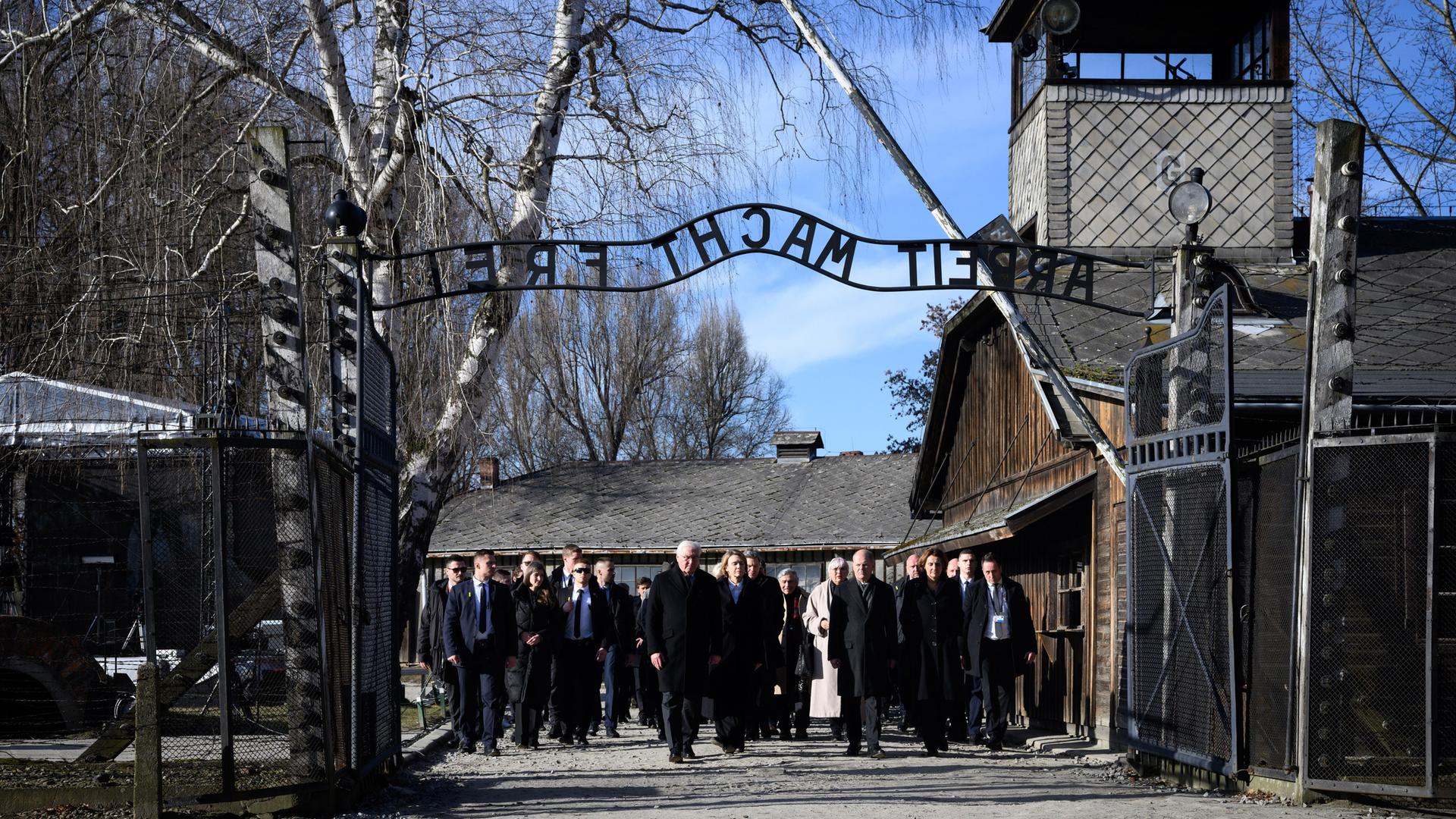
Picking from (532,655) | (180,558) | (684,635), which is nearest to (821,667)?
(684,635)

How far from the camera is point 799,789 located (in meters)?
11.5

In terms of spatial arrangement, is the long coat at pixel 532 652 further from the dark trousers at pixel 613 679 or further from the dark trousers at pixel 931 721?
the dark trousers at pixel 931 721

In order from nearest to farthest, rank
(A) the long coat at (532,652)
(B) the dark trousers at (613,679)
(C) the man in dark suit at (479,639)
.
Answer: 1. (C) the man in dark suit at (479,639)
2. (A) the long coat at (532,652)
3. (B) the dark trousers at (613,679)

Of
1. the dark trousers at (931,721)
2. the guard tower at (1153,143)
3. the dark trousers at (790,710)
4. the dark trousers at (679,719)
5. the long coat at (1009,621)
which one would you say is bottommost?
the dark trousers at (790,710)

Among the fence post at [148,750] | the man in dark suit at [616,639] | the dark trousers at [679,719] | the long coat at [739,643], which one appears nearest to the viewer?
the fence post at [148,750]

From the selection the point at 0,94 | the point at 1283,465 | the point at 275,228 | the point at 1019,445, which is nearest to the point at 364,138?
the point at 0,94

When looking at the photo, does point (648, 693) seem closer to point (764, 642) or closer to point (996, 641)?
point (764, 642)

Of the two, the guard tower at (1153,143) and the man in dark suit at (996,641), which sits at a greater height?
the guard tower at (1153,143)

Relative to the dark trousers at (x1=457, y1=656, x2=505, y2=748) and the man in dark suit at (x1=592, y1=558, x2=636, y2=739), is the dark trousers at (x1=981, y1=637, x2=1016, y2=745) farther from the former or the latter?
the dark trousers at (x1=457, y1=656, x2=505, y2=748)

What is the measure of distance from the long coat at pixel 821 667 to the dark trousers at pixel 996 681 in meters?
1.54

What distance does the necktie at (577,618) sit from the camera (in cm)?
1678

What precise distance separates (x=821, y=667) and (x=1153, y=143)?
32.8ft

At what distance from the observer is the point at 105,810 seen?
30.2ft

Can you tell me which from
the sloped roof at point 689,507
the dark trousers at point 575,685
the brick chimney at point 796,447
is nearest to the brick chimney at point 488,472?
the sloped roof at point 689,507
